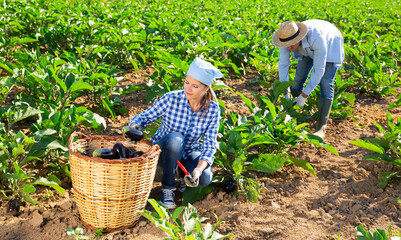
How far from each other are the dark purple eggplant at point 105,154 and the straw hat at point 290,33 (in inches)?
91.6

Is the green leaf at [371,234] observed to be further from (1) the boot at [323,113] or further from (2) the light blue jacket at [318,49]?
(1) the boot at [323,113]

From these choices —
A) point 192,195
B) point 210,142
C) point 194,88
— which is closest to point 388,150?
point 210,142

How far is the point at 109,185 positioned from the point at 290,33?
258 cm

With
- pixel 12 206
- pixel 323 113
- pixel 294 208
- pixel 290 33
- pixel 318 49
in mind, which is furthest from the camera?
pixel 323 113

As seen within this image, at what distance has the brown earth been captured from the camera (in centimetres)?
283

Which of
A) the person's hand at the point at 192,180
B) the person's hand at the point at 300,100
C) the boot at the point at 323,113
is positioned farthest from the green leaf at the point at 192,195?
the boot at the point at 323,113

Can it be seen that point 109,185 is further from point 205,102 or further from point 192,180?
point 205,102

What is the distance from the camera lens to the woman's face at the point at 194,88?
2.88m

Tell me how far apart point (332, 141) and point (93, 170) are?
3275 millimetres

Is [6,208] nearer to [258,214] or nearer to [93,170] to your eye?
[93,170]

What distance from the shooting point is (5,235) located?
267 centimetres

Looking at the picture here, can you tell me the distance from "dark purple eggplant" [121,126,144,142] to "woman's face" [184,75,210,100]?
0.49 meters

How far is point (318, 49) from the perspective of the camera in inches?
164

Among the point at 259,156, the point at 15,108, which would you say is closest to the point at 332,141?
the point at 259,156
